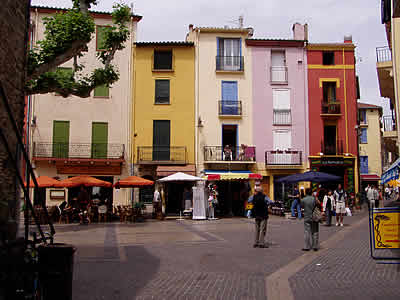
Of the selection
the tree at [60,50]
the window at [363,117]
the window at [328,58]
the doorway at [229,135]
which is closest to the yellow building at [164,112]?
the doorway at [229,135]

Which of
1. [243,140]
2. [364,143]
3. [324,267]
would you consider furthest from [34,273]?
[364,143]

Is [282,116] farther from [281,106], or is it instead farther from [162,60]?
[162,60]

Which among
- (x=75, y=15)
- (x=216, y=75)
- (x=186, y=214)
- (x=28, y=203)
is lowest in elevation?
(x=186, y=214)

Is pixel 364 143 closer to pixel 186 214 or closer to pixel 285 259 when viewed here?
pixel 186 214

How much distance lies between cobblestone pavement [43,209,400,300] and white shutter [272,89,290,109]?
1687 cm

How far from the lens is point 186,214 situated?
22.7m

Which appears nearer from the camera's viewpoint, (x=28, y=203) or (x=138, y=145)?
(x=28, y=203)

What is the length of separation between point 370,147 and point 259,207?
37556mm

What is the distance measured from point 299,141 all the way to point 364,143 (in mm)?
19507

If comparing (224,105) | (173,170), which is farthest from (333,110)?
(173,170)

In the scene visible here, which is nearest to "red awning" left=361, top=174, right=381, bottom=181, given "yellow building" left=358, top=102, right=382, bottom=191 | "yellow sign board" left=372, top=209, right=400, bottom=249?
"yellow building" left=358, top=102, right=382, bottom=191

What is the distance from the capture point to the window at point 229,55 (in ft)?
93.8

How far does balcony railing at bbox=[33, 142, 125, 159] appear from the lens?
25.3m

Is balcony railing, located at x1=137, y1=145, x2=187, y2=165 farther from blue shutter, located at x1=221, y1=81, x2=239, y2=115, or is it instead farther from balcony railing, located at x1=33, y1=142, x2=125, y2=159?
blue shutter, located at x1=221, y1=81, x2=239, y2=115
